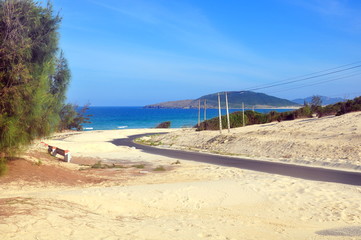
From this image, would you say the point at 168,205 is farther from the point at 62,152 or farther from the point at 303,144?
the point at 303,144

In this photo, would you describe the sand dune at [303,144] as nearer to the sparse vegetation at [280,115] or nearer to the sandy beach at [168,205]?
the sandy beach at [168,205]

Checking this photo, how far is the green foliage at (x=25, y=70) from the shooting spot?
1262cm

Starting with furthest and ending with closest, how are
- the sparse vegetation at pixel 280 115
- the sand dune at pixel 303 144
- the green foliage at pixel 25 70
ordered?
1. the sparse vegetation at pixel 280 115
2. the sand dune at pixel 303 144
3. the green foliage at pixel 25 70

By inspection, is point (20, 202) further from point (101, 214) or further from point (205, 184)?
point (205, 184)

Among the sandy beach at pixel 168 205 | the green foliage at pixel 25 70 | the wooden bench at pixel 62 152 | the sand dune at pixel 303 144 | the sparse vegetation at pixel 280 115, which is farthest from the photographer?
the sparse vegetation at pixel 280 115

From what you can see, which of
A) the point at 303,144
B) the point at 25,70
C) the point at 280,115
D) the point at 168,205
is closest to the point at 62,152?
the point at 25,70

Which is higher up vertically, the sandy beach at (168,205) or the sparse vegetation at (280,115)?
the sparse vegetation at (280,115)

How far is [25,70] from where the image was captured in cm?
1288

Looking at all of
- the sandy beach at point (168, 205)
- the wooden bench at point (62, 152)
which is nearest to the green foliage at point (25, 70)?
the sandy beach at point (168, 205)

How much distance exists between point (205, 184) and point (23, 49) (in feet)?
26.7

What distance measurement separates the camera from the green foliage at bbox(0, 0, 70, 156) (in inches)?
497

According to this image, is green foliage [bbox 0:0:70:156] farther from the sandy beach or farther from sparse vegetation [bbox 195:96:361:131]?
sparse vegetation [bbox 195:96:361:131]

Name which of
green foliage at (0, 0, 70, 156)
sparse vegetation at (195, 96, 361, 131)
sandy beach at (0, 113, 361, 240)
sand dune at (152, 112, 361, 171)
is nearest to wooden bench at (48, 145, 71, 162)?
sandy beach at (0, 113, 361, 240)

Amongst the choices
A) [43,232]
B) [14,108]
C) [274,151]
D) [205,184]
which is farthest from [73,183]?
[274,151]
